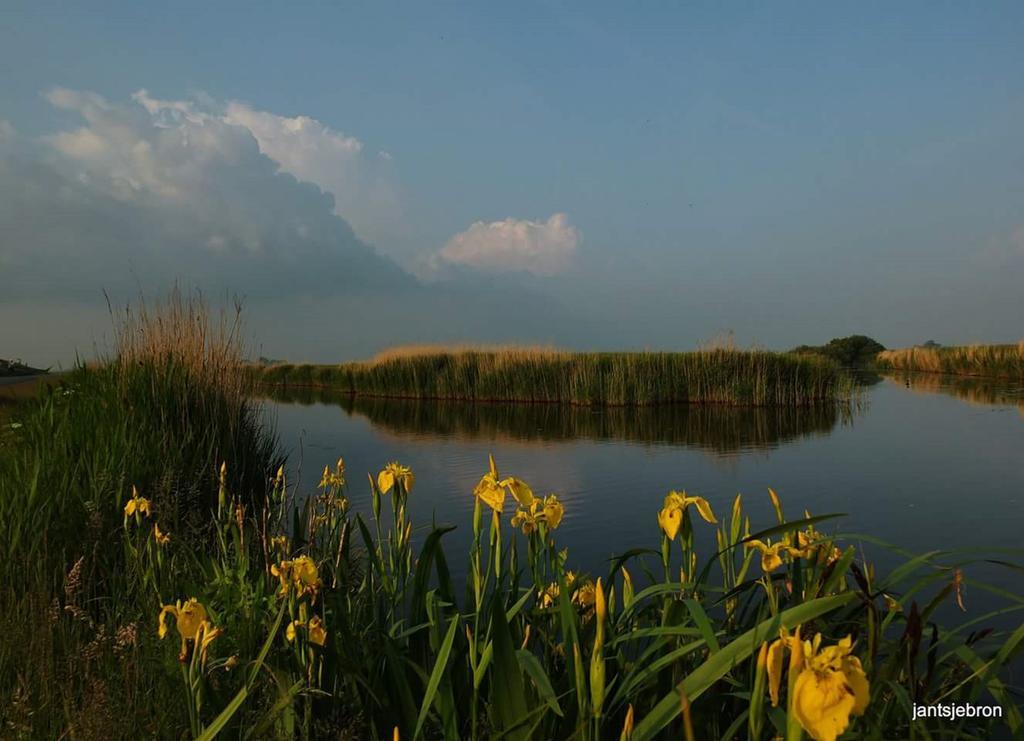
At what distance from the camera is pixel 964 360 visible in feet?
102

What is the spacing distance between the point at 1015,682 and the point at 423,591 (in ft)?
9.07

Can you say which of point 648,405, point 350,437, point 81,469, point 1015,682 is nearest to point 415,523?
point 81,469

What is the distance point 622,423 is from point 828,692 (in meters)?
13.9

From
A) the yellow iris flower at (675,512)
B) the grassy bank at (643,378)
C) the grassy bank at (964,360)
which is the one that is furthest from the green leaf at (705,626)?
the grassy bank at (964,360)

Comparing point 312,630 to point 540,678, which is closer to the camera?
point 540,678

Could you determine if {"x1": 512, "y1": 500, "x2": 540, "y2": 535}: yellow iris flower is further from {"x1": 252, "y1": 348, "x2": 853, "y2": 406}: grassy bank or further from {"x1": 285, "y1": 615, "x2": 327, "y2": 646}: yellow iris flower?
{"x1": 252, "y1": 348, "x2": 853, "y2": 406}: grassy bank

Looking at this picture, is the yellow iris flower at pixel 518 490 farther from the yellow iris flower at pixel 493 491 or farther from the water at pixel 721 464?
the water at pixel 721 464

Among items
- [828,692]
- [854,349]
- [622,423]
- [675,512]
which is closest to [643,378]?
[622,423]

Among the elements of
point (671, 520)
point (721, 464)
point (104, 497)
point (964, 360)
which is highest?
point (964, 360)

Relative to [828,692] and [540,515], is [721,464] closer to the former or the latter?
[540,515]

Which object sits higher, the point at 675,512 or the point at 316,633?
the point at 675,512

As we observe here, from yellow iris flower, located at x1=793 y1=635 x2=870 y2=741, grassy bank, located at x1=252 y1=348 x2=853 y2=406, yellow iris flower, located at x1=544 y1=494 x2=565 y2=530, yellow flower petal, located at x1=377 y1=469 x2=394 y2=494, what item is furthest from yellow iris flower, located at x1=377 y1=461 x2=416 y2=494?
grassy bank, located at x1=252 y1=348 x2=853 y2=406

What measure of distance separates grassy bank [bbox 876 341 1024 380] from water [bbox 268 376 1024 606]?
11847mm

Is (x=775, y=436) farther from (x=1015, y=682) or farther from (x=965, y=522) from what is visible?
(x=1015, y=682)
